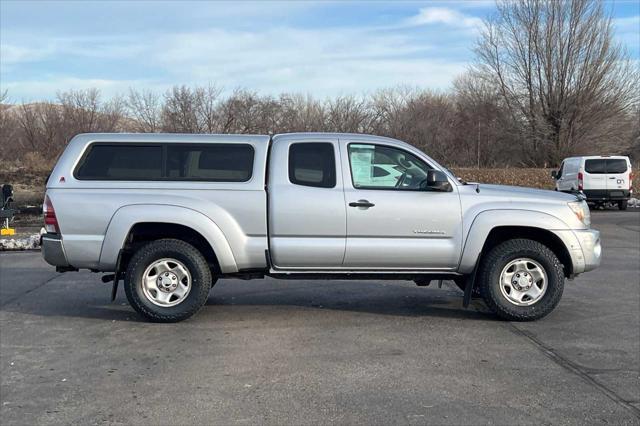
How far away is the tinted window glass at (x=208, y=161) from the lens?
686cm

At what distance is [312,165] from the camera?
693cm

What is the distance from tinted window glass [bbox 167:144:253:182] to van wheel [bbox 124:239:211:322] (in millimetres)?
761

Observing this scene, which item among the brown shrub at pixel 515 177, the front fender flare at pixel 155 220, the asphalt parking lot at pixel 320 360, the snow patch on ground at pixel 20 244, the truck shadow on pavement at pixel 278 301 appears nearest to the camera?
the asphalt parking lot at pixel 320 360

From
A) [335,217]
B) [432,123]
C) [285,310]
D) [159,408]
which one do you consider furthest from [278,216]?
[432,123]

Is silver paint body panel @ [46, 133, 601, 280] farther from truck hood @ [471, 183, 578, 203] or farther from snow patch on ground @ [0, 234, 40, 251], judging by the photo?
snow patch on ground @ [0, 234, 40, 251]

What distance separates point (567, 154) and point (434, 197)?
3341 centimetres

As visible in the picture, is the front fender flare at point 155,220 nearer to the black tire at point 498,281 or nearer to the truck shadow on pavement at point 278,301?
the truck shadow on pavement at point 278,301

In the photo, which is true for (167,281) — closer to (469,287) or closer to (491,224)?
(469,287)

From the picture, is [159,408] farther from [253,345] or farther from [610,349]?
[610,349]

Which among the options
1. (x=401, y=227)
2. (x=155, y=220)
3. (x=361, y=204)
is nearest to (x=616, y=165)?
(x=401, y=227)

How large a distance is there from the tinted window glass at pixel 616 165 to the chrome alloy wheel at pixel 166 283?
1879 centimetres

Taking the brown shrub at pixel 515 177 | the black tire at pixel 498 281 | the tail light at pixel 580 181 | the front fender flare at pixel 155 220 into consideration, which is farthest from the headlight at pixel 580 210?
the brown shrub at pixel 515 177

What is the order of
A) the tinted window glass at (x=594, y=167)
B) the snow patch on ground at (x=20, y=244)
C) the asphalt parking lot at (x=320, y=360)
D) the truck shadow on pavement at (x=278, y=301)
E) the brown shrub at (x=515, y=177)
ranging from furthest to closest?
the brown shrub at (x=515, y=177), the tinted window glass at (x=594, y=167), the snow patch on ground at (x=20, y=244), the truck shadow on pavement at (x=278, y=301), the asphalt parking lot at (x=320, y=360)

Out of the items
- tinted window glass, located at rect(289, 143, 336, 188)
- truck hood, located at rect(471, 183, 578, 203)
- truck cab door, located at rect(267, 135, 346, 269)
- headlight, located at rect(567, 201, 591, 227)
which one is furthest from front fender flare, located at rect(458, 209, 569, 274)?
tinted window glass, located at rect(289, 143, 336, 188)
